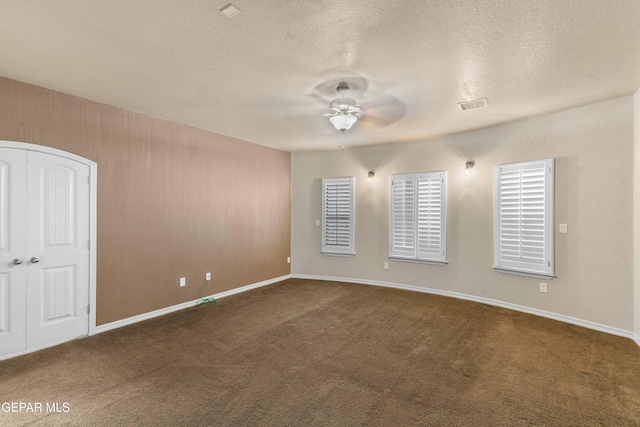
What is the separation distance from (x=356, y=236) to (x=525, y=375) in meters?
3.88

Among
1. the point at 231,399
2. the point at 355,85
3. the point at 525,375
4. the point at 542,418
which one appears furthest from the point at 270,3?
the point at 525,375

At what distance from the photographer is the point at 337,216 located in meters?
6.49

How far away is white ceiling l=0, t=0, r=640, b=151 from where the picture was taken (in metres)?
2.07

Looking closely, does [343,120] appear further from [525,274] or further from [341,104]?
[525,274]

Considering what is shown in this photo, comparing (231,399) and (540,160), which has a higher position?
(540,160)

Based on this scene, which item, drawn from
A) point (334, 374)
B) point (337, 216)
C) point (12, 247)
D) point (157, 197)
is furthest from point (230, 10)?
point (337, 216)

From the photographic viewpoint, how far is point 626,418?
7.20ft

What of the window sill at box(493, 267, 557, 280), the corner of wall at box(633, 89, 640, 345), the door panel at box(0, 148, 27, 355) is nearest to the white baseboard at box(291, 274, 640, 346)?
the corner of wall at box(633, 89, 640, 345)

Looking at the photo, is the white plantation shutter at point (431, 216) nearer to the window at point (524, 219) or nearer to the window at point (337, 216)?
the window at point (524, 219)

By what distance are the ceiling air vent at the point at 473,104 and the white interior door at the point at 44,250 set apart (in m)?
4.61

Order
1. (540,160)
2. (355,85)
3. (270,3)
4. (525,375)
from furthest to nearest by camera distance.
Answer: (540,160)
(355,85)
(525,375)
(270,3)

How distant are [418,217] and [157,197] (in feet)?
14.0

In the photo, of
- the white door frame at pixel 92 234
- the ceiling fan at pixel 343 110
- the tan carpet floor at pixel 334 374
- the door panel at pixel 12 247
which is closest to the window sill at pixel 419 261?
the tan carpet floor at pixel 334 374

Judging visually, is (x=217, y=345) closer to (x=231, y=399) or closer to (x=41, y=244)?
(x=231, y=399)
